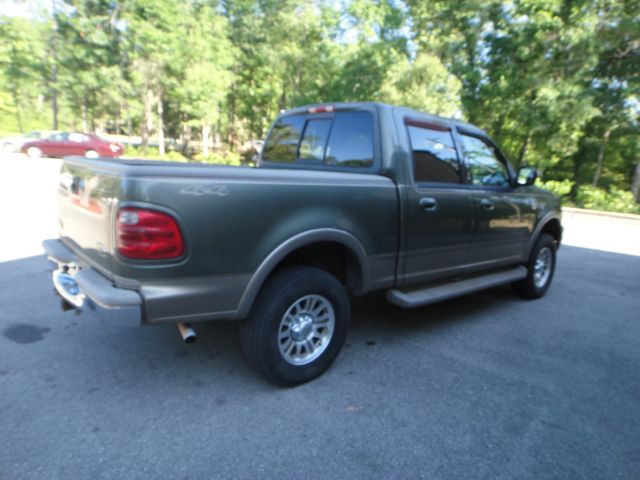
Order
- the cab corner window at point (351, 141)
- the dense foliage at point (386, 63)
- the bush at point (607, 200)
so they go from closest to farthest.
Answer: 1. the cab corner window at point (351, 141)
2. the dense foliage at point (386, 63)
3. the bush at point (607, 200)

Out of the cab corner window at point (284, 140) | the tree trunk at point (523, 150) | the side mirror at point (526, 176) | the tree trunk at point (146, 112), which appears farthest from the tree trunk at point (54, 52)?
the side mirror at point (526, 176)

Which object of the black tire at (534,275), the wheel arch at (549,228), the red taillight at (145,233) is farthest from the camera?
the black tire at (534,275)

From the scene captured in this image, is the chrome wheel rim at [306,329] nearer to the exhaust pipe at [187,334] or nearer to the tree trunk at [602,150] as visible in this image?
the exhaust pipe at [187,334]

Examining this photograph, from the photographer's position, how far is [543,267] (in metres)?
5.32

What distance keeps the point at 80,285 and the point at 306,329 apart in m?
1.41

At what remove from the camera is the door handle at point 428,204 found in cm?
342

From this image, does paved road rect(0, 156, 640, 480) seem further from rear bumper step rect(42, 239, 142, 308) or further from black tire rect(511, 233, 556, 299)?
black tire rect(511, 233, 556, 299)

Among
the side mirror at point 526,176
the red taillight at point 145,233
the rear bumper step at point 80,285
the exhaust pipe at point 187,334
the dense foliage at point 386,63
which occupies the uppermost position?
the dense foliage at point 386,63

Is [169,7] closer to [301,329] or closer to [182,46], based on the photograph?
[182,46]

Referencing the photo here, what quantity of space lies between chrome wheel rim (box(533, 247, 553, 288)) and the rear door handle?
7.68 ft

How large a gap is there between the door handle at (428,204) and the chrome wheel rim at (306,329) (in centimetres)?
113

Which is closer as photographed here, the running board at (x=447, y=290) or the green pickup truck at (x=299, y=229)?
the green pickup truck at (x=299, y=229)

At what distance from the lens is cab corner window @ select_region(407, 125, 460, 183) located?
3496 mm

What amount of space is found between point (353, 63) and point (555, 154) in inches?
377
